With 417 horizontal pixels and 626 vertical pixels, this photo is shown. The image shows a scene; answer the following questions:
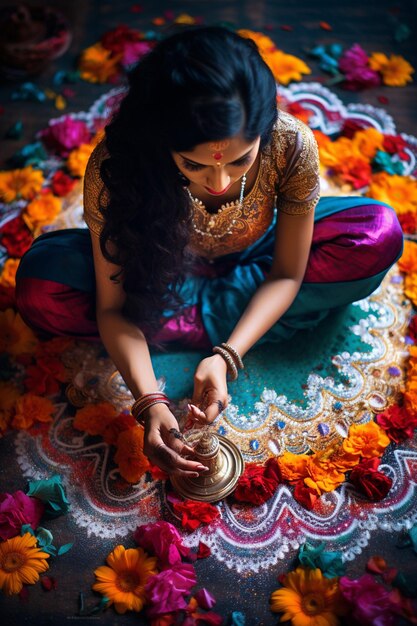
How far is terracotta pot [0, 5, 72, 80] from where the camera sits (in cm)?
251

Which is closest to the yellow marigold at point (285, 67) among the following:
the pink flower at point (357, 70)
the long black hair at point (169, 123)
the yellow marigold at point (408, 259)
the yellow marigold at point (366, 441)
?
the pink flower at point (357, 70)

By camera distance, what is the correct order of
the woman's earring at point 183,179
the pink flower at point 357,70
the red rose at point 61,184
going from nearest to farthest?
1. the woman's earring at point 183,179
2. the red rose at point 61,184
3. the pink flower at point 357,70

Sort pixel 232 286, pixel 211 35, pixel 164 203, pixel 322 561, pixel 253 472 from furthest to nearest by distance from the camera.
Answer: pixel 232 286, pixel 253 472, pixel 322 561, pixel 164 203, pixel 211 35

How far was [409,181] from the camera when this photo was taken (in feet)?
7.15

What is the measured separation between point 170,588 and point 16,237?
1.24 metres

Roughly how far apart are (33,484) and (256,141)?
104 centimetres

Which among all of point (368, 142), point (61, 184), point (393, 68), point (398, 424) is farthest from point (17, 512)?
point (393, 68)

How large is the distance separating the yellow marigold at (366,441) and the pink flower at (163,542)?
0.50m

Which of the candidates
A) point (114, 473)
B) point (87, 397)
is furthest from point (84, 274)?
point (114, 473)

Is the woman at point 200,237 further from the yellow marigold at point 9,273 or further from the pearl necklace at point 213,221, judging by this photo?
the yellow marigold at point 9,273

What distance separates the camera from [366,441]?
5.47 ft

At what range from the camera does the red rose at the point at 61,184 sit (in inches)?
87.6

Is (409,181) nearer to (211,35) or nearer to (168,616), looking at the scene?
(211,35)

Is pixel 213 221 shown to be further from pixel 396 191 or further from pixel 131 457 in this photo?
pixel 396 191
